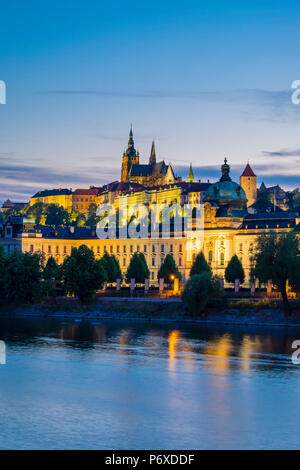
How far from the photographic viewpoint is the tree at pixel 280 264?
93.2 metres

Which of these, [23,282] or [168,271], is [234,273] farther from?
[23,282]

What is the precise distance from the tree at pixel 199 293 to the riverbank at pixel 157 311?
132 centimetres

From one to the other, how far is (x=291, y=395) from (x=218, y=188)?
107m

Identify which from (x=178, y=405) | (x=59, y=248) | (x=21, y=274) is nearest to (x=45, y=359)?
(x=178, y=405)

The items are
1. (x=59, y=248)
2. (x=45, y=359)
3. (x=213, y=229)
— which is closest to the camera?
(x=45, y=359)

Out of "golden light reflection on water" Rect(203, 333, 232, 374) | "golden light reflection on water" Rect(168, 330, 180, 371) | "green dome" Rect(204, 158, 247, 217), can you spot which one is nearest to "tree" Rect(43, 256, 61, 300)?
"golden light reflection on water" Rect(168, 330, 180, 371)

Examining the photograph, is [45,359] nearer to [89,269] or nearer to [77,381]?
[77,381]

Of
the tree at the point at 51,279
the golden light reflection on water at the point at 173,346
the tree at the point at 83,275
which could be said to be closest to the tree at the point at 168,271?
the tree at the point at 83,275

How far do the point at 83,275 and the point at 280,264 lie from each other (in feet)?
94.7

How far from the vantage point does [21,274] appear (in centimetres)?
11238

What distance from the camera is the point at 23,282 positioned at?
112 m

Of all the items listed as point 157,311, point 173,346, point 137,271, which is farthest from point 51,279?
point 173,346

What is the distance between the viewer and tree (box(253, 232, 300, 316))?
306 ft

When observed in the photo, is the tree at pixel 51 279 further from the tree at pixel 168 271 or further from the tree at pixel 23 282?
the tree at pixel 168 271
